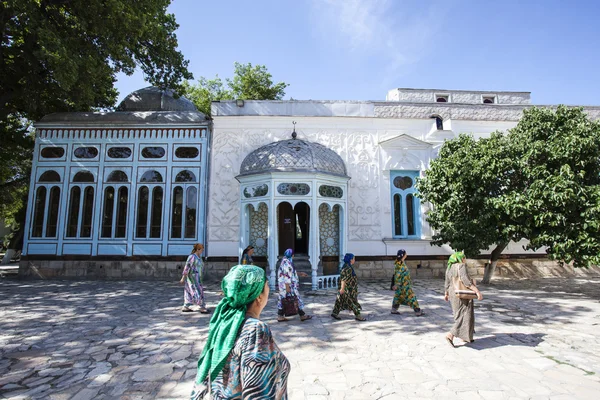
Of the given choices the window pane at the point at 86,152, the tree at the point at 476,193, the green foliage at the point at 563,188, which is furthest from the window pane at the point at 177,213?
the green foliage at the point at 563,188

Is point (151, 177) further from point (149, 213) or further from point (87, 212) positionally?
point (87, 212)

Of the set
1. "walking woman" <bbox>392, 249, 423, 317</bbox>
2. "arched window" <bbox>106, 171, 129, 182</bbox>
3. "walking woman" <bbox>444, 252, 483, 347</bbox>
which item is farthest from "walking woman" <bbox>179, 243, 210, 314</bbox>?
"arched window" <bbox>106, 171, 129, 182</bbox>

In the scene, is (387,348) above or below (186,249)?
below

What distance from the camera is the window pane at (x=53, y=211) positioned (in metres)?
11.8

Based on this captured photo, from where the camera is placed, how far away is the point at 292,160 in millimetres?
9977

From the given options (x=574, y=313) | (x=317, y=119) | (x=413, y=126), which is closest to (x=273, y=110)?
(x=317, y=119)

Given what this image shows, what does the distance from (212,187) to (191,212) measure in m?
1.24

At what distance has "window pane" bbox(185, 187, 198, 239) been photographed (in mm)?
11664

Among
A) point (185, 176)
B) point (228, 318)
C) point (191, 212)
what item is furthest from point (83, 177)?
point (228, 318)

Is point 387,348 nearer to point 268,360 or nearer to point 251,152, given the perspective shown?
point 268,360

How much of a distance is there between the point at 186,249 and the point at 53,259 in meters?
4.90

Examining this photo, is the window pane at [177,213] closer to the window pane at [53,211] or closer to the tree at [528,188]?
the window pane at [53,211]

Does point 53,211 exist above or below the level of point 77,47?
below

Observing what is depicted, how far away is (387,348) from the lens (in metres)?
4.77
